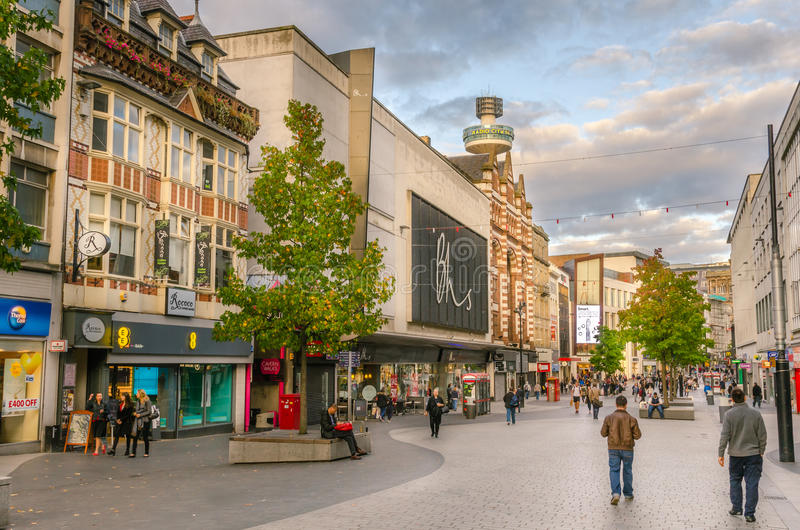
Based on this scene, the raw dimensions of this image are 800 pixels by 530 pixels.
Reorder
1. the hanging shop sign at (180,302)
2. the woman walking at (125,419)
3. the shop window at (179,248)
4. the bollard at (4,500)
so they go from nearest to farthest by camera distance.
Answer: the bollard at (4,500)
the woman walking at (125,419)
the hanging shop sign at (180,302)
the shop window at (179,248)

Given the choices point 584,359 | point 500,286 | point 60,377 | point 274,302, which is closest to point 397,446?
point 274,302

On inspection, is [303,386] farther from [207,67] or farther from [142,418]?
[207,67]

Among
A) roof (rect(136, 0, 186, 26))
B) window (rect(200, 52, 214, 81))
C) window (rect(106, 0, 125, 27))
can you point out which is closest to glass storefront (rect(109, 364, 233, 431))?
window (rect(106, 0, 125, 27))

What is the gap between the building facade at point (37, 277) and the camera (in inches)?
773

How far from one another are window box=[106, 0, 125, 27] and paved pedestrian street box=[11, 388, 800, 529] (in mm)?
13076

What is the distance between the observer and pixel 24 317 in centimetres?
1970

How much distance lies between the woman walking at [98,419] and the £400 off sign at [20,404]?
149 cm

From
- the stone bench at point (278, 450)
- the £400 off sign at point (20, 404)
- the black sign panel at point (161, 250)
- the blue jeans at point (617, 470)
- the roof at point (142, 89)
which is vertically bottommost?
the stone bench at point (278, 450)

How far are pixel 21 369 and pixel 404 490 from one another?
11.6m

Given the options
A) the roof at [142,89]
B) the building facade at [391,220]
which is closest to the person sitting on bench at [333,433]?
the building facade at [391,220]

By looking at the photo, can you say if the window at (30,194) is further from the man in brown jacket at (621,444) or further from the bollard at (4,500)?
the man in brown jacket at (621,444)

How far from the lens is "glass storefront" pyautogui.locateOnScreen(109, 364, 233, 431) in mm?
24094

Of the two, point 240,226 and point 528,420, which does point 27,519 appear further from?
point 528,420

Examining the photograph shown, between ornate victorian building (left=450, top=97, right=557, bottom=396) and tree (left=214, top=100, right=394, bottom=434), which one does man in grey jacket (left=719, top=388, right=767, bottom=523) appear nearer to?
tree (left=214, top=100, right=394, bottom=434)
